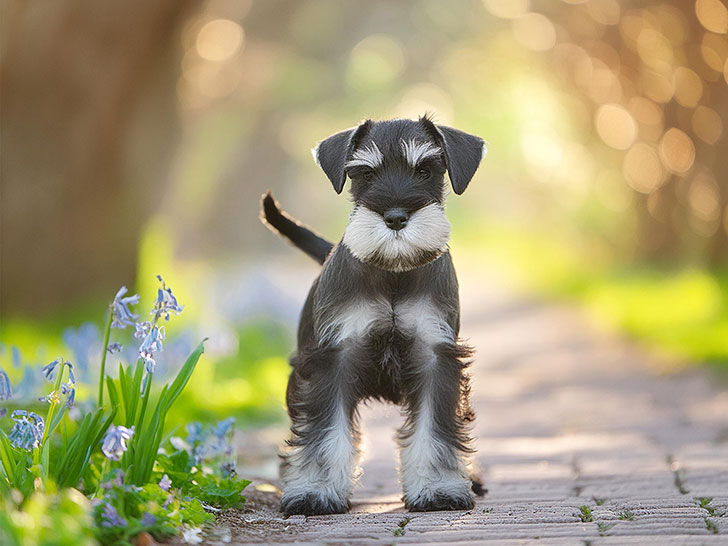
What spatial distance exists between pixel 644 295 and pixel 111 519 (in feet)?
43.9

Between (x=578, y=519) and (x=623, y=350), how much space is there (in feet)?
29.0

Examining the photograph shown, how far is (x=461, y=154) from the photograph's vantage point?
4.26m

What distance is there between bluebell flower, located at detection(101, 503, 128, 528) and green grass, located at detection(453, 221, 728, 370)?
7.41m

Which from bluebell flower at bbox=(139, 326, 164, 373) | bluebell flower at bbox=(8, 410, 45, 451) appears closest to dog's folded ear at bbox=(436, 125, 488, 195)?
bluebell flower at bbox=(139, 326, 164, 373)

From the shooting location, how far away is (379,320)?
4.17m

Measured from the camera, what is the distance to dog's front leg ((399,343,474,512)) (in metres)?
4.15

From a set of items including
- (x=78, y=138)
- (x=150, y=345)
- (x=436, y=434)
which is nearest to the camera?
(x=150, y=345)

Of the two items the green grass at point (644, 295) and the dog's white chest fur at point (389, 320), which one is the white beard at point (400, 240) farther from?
the green grass at point (644, 295)

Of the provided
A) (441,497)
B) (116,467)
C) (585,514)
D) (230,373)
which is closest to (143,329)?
(116,467)

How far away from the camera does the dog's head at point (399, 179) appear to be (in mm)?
3818

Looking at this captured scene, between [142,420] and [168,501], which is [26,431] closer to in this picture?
[142,420]

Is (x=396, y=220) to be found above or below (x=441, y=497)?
above

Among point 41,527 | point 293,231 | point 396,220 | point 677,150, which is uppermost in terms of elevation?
point 677,150

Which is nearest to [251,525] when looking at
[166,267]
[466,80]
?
[166,267]
